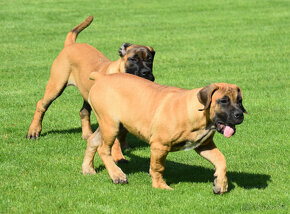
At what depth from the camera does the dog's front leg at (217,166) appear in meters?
7.48

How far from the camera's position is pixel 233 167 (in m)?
8.77

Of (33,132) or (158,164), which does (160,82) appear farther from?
(158,164)

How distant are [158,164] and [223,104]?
46.8 inches

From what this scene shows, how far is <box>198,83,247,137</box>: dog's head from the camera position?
Result: 7004 mm

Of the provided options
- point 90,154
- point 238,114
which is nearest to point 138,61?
point 90,154

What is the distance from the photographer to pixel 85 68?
33.5ft

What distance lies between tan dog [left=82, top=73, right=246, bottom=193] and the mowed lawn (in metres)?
0.38

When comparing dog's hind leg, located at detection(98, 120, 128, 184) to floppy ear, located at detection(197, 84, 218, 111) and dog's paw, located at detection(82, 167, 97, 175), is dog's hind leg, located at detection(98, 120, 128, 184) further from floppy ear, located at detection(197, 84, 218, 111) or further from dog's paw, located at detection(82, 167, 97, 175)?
floppy ear, located at detection(197, 84, 218, 111)

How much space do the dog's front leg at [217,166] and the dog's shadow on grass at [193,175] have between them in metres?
0.37

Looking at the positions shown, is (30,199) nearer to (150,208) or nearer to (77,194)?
(77,194)

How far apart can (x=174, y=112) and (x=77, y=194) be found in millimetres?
1530

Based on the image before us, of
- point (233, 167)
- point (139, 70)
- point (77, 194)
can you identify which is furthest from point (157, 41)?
point (77, 194)

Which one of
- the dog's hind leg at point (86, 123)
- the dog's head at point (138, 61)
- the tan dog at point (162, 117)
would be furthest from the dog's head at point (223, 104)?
the dog's hind leg at point (86, 123)

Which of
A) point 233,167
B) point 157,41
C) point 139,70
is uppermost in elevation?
point 139,70
